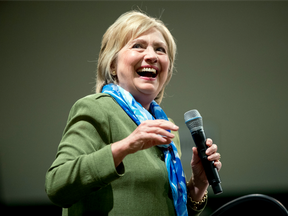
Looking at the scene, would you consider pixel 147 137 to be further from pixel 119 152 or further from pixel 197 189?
pixel 197 189

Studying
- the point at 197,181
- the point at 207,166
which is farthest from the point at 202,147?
the point at 197,181

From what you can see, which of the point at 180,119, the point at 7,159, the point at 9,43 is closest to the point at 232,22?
the point at 180,119

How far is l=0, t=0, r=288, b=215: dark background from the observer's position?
3586mm

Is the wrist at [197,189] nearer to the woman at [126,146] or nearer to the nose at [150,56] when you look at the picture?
the woman at [126,146]

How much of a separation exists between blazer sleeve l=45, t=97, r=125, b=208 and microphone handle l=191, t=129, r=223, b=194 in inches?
14.0

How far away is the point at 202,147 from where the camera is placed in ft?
3.60

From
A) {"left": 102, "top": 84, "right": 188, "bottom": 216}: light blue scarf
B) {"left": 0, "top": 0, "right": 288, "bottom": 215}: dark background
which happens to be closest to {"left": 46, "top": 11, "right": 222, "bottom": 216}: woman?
{"left": 102, "top": 84, "right": 188, "bottom": 216}: light blue scarf

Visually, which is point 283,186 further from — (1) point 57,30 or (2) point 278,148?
(1) point 57,30

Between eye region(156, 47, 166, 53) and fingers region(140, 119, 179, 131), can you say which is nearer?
fingers region(140, 119, 179, 131)

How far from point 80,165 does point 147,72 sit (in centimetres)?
54

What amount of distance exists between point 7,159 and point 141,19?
3.01 m

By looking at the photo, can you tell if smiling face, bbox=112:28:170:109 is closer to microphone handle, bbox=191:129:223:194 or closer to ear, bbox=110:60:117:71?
ear, bbox=110:60:117:71

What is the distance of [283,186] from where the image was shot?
3613 mm

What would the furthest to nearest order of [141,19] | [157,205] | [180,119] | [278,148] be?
[278,148]
[180,119]
[141,19]
[157,205]
